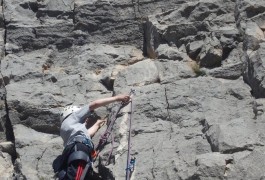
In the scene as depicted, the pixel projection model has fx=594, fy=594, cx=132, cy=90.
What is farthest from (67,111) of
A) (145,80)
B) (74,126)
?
(145,80)

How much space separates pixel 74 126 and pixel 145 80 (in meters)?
2.34

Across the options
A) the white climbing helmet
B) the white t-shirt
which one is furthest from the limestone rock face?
the white climbing helmet

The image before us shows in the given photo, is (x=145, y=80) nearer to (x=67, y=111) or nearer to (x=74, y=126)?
(x=67, y=111)

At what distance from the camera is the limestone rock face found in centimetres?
1094

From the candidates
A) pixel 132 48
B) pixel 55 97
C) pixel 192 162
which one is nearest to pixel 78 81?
pixel 55 97

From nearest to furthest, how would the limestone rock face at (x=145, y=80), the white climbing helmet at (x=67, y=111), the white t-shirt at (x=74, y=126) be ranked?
1. the limestone rock face at (x=145, y=80)
2. the white t-shirt at (x=74, y=126)
3. the white climbing helmet at (x=67, y=111)

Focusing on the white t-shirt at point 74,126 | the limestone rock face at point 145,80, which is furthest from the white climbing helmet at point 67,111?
the limestone rock face at point 145,80

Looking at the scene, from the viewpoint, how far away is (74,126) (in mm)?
12062

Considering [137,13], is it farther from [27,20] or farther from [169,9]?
[27,20]

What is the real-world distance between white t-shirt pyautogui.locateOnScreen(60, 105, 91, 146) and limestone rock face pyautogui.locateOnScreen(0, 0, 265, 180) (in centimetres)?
55

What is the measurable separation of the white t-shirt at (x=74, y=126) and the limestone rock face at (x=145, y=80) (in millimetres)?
549

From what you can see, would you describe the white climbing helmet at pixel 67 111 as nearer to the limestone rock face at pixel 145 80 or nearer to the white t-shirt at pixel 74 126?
the white t-shirt at pixel 74 126

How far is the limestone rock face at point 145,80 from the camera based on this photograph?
10938mm

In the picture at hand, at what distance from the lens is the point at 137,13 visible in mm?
15672
